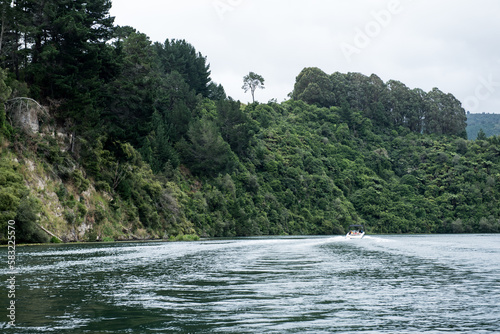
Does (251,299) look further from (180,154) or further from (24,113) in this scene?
(180,154)

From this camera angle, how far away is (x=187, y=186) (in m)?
95.6

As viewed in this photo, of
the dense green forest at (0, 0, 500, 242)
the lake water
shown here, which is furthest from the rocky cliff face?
the lake water

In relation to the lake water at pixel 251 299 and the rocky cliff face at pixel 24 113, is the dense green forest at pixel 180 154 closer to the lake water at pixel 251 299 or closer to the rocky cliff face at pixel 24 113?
the rocky cliff face at pixel 24 113

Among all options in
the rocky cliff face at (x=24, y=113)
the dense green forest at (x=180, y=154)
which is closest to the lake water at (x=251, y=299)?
the dense green forest at (x=180, y=154)

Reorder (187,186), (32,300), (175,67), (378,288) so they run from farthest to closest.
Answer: (175,67) → (187,186) → (378,288) → (32,300)

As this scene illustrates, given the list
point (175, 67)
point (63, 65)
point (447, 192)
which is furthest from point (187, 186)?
point (447, 192)

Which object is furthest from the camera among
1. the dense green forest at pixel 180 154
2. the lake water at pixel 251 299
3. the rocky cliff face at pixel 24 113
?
the dense green forest at pixel 180 154

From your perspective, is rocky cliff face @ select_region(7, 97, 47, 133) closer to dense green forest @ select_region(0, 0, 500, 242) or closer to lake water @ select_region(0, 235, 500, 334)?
dense green forest @ select_region(0, 0, 500, 242)

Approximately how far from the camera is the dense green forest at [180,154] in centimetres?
5891

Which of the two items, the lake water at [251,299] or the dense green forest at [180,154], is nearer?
the lake water at [251,299]

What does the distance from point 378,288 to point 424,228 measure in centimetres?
12880

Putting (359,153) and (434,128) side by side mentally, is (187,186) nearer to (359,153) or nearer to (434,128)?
(359,153)

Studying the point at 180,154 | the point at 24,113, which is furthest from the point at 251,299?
the point at 180,154

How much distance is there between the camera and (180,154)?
333ft
